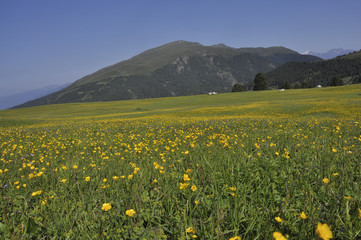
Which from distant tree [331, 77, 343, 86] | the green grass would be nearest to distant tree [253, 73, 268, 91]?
distant tree [331, 77, 343, 86]

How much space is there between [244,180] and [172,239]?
4.78ft

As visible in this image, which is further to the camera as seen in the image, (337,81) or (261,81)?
(337,81)

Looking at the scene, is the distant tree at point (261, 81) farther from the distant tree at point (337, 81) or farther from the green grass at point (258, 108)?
the green grass at point (258, 108)

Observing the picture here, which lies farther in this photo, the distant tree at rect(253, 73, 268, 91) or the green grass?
the distant tree at rect(253, 73, 268, 91)

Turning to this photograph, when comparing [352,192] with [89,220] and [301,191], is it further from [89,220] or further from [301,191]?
[89,220]

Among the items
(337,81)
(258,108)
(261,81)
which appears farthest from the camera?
(337,81)

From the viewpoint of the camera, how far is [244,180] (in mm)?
3107

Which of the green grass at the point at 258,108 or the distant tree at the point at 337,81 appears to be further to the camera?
the distant tree at the point at 337,81

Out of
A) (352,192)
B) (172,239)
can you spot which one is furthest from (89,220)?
(352,192)

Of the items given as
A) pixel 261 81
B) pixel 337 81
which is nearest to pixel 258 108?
pixel 261 81

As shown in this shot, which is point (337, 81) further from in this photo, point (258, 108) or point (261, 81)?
point (258, 108)

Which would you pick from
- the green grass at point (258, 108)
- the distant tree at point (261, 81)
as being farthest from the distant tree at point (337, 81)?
the green grass at point (258, 108)

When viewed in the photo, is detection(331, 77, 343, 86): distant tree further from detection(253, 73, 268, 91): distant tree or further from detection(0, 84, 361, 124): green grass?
detection(0, 84, 361, 124): green grass

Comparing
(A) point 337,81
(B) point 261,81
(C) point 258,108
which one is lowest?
(C) point 258,108
